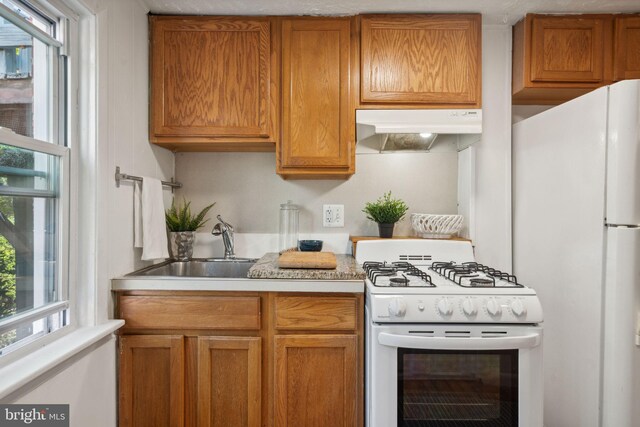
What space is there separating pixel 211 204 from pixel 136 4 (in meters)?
1.08

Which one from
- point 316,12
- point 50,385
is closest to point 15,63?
point 50,385

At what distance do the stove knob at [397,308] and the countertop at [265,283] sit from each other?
0.19 meters

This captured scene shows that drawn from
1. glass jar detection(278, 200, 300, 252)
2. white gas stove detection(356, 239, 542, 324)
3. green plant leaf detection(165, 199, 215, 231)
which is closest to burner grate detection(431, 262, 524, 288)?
white gas stove detection(356, 239, 542, 324)

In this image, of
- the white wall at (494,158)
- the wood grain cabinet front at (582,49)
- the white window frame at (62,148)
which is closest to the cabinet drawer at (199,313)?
the white window frame at (62,148)

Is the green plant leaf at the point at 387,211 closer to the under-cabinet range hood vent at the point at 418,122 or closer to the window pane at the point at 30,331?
the under-cabinet range hood vent at the point at 418,122

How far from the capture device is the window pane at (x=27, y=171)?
44.0 inches

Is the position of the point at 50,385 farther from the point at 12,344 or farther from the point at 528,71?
the point at 528,71

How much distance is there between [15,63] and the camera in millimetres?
1185

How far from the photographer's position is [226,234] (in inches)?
80.8

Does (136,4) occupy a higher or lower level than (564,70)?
higher

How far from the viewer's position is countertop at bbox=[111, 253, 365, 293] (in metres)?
1.52

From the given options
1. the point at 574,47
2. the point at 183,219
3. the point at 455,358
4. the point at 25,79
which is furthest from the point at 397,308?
the point at 574,47

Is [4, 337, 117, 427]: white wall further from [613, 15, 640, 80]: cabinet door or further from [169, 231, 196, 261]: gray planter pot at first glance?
[613, 15, 640, 80]: cabinet door

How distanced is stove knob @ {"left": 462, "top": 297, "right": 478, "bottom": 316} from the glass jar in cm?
106
